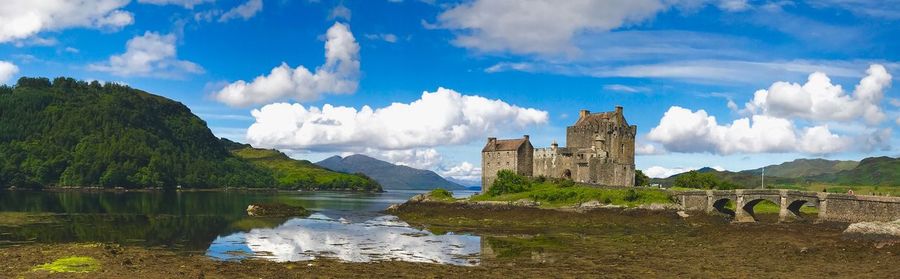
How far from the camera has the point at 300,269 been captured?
29.9 meters

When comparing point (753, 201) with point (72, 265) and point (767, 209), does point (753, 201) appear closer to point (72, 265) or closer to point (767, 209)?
point (767, 209)

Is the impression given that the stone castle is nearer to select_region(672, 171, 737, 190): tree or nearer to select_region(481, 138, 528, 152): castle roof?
select_region(481, 138, 528, 152): castle roof

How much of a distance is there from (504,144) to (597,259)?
216 feet

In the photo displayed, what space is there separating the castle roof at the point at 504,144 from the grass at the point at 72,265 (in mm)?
72537

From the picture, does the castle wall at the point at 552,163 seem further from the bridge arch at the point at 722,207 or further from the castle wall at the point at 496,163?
the bridge arch at the point at 722,207

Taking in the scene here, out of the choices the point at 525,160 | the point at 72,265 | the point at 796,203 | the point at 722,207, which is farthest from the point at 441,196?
the point at 72,265

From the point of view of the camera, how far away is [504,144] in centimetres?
10062

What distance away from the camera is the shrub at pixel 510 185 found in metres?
86.0

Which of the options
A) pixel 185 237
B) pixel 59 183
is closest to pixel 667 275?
pixel 185 237

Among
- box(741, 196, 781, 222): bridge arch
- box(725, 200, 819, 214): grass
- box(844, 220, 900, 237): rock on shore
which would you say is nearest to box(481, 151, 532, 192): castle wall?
box(725, 200, 819, 214): grass

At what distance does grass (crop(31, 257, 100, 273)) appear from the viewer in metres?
27.1

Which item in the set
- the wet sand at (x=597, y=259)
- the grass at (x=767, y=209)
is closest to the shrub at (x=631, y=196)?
the grass at (x=767, y=209)

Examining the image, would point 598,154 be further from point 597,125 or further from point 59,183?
point 59,183

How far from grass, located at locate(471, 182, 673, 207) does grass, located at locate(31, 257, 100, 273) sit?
5168 cm
